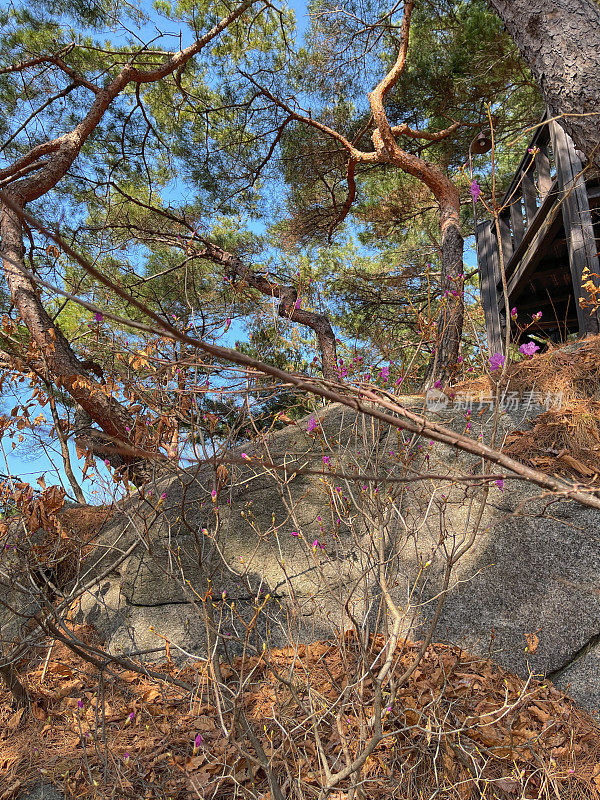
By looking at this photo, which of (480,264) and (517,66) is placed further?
(480,264)

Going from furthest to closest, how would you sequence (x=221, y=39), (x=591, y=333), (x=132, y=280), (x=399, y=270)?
(x=399, y=270) → (x=132, y=280) → (x=221, y=39) → (x=591, y=333)

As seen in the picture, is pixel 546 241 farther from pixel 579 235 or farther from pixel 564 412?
pixel 564 412

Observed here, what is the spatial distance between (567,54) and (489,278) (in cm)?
430

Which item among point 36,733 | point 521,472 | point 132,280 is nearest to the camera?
point 521,472

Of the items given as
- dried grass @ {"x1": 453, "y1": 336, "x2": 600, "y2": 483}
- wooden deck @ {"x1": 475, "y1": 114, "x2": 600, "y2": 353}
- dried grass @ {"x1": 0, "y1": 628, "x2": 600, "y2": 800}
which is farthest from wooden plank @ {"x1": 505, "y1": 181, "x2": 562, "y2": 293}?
dried grass @ {"x1": 0, "y1": 628, "x2": 600, "y2": 800}

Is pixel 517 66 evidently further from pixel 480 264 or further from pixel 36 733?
pixel 36 733

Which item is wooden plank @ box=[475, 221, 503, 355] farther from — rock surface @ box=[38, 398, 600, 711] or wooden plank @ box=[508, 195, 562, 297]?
rock surface @ box=[38, 398, 600, 711]

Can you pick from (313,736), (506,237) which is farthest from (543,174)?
(313,736)

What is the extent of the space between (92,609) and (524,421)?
3.71 meters

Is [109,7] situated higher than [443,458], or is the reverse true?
[109,7]

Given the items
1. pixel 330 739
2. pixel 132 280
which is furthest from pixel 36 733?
pixel 132 280

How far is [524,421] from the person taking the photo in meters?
4.04

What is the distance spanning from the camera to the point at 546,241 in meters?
5.54

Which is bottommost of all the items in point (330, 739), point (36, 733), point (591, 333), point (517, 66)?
point (330, 739)
